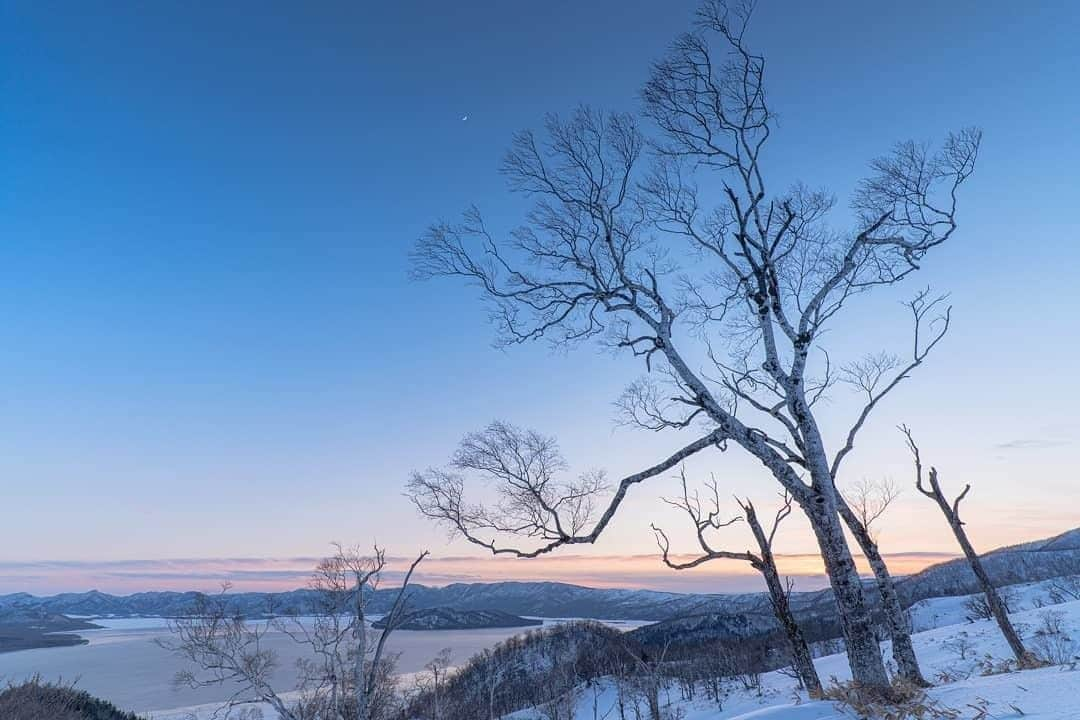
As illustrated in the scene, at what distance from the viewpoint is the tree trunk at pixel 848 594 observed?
671 centimetres

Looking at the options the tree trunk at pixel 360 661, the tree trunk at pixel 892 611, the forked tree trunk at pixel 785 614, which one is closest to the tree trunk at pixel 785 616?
the forked tree trunk at pixel 785 614

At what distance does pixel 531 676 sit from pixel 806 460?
145 metres

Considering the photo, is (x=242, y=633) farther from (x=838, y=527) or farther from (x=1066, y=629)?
(x=1066, y=629)

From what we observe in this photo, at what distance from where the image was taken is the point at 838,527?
7.36 m

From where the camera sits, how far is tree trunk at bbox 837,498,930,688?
8.73m

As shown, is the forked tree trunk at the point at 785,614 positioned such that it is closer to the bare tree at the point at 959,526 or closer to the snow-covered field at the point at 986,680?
the snow-covered field at the point at 986,680

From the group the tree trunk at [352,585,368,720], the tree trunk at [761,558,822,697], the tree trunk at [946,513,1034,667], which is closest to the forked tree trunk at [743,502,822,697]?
the tree trunk at [761,558,822,697]

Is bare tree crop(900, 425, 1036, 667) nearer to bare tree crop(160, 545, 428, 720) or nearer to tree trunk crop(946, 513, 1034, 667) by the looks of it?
tree trunk crop(946, 513, 1034, 667)

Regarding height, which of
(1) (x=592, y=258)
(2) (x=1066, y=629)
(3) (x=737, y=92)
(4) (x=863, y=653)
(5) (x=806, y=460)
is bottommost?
(2) (x=1066, y=629)

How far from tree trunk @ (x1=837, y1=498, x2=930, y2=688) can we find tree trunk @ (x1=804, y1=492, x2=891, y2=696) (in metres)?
1.39

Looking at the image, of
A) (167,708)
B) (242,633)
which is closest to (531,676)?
(167,708)

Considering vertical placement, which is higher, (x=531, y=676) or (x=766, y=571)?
(x=766, y=571)

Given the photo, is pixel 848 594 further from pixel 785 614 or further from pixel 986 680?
pixel 785 614

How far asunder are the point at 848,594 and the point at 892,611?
3032 mm
